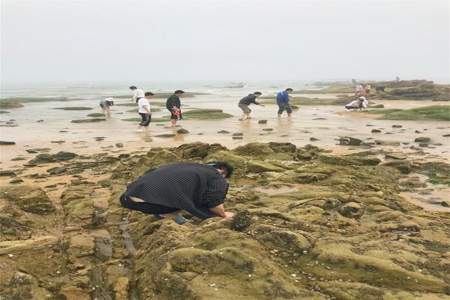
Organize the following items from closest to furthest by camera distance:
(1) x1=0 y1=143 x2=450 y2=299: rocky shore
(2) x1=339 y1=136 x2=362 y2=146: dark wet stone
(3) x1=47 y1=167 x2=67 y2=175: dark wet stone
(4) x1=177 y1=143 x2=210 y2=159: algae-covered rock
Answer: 1. (1) x1=0 y1=143 x2=450 y2=299: rocky shore
2. (4) x1=177 y1=143 x2=210 y2=159: algae-covered rock
3. (3) x1=47 y1=167 x2=67 y2=175: dark wet stone
4. (2) x1=339 y1=136 x2=362 y2=146: dark wet stone

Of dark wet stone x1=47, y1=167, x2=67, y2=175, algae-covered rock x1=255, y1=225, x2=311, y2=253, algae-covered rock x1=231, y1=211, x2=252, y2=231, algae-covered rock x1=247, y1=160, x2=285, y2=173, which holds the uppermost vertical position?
algae-covered rock x1=231, y1=211, x2=252, y2=231

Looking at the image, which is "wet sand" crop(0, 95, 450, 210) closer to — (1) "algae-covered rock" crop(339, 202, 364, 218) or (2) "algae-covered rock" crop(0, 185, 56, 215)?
(2) "algae-covered rock" crop(0, 185, 56, 215)

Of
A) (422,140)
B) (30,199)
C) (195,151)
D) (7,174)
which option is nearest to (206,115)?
(422,140)

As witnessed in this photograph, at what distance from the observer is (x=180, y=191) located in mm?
6773

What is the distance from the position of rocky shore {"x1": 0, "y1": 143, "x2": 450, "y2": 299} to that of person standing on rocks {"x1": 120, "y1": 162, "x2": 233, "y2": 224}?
297mm

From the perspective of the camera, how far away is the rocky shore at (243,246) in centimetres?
508

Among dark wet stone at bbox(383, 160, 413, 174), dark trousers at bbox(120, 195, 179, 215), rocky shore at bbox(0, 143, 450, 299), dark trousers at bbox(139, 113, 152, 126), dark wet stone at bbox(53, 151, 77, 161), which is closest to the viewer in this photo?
rocky shore at bbox(0, 143, 450, 299)

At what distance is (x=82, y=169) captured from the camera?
540 inches

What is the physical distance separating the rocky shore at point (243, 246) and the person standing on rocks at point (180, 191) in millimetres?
297

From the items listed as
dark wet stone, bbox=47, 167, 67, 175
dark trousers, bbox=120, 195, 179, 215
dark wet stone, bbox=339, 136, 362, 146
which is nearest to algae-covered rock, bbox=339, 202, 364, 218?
dark trousers, bbox=120, 195, 179, 215

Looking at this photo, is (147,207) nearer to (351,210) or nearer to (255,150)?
(351,210)

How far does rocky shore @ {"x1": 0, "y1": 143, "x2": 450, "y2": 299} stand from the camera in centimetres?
508

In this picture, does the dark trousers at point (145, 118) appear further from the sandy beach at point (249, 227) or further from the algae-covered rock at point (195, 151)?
the algae-covered rock at point (195, 151)

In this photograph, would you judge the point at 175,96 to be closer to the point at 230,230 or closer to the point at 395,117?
the point at 395,117
